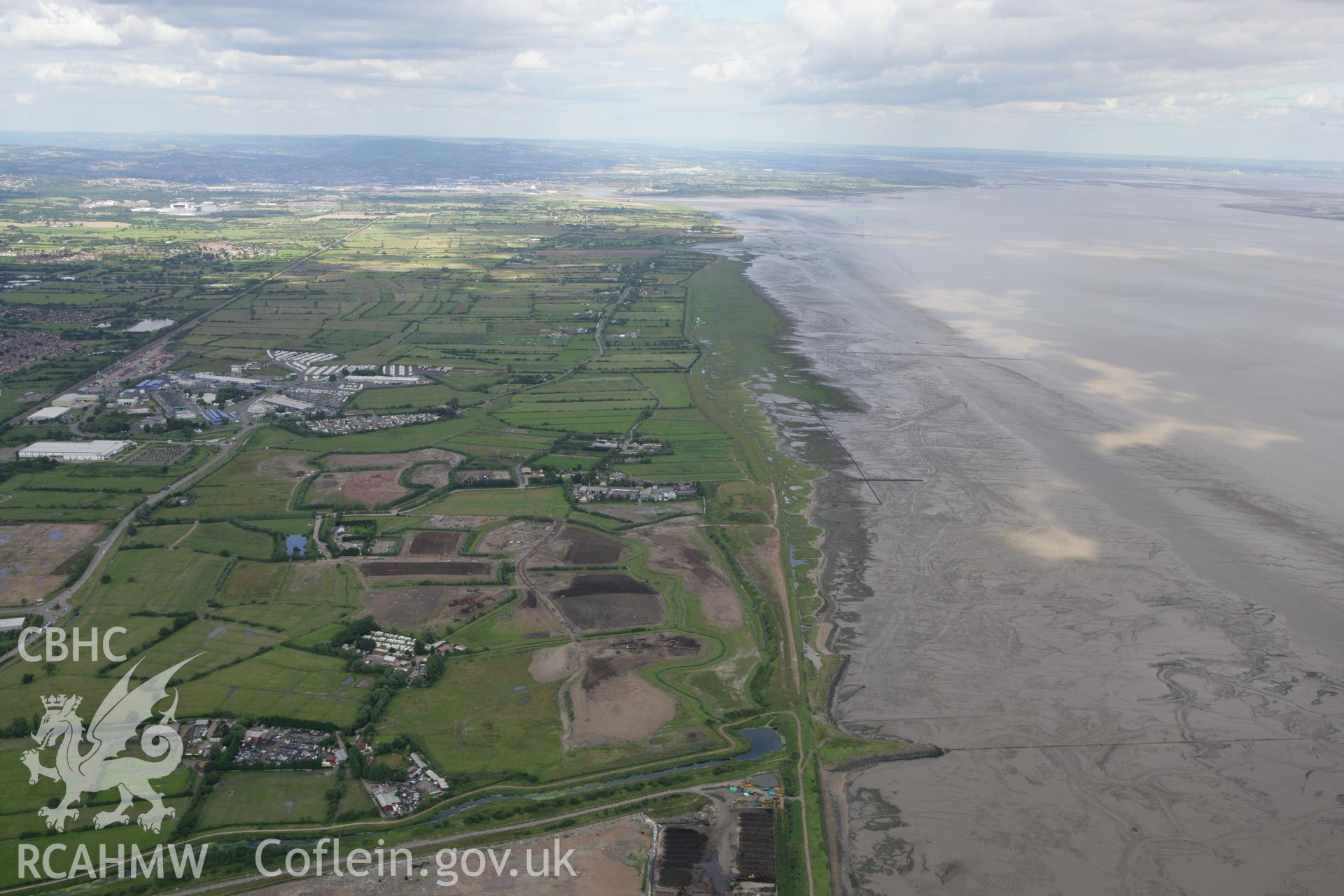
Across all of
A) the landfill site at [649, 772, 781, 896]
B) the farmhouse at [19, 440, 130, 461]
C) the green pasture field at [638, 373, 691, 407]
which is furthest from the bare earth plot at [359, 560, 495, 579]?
the green pasture field at [638, 373, 691, 407]

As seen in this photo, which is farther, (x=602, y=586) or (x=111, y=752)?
(x=602, y=586)

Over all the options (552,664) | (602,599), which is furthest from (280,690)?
(602,599)

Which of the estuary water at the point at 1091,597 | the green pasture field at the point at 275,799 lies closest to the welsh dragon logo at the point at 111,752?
the green pasture field at the point at 275,799

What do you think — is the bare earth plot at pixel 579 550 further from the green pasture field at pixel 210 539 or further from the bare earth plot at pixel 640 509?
the green pasture field at pixel 210 539

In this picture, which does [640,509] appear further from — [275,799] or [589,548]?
[275,799]

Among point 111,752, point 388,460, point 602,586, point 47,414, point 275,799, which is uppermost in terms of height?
point 47,414

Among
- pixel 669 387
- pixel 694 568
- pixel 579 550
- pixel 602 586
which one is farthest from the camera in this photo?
pixel 669 387

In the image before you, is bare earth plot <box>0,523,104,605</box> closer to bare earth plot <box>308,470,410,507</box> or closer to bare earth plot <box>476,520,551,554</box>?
bare earth plot <box>308,470,410,507</box>
